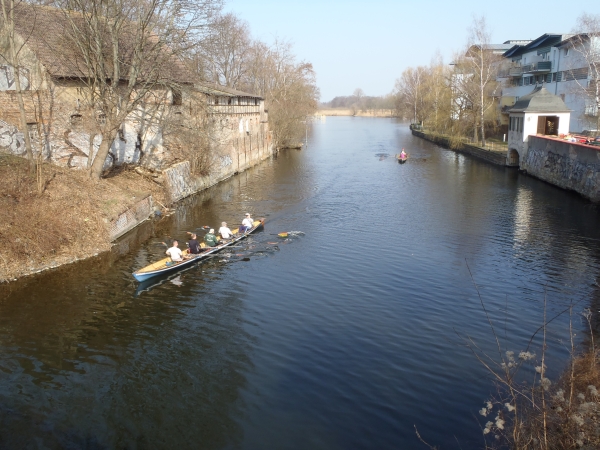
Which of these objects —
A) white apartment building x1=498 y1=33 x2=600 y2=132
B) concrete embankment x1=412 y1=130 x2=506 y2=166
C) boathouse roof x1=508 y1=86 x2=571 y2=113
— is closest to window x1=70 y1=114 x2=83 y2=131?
boathouse roof x1=508 y1=86 x2=571 y2=113

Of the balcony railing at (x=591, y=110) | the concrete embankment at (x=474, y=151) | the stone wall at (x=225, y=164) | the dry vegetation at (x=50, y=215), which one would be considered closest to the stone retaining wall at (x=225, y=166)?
the stone wall at (x=225, y=164)

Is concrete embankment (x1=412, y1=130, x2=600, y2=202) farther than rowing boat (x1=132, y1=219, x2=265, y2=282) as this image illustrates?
Yes

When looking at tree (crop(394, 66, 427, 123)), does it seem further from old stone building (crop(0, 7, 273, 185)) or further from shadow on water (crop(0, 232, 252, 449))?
shadow on water (crop(0, 232, 252, 449))

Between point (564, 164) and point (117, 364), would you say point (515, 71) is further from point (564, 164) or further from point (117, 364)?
point (117, 364)

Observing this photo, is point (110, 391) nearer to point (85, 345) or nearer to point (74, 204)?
point (85, 345)

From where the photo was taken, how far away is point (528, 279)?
1738cm

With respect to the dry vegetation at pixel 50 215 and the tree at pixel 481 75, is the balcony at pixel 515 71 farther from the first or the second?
the dry vegetation at pixel 50 215

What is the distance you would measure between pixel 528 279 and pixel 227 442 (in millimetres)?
12018

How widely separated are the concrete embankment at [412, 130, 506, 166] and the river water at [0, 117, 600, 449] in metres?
20.8

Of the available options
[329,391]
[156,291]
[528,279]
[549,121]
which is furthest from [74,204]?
[549,121]

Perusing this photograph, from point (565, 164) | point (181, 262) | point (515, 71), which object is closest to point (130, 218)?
point (181, 262)

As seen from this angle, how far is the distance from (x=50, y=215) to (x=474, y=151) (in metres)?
43.0

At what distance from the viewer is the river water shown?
9.93 m

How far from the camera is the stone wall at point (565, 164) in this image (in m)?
29.0
